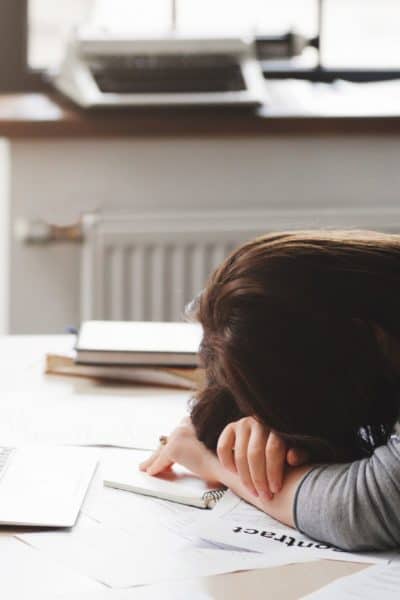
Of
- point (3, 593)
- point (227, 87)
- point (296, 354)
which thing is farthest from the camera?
point (227, 87)

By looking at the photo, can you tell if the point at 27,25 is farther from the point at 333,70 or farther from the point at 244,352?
the point at 244,352

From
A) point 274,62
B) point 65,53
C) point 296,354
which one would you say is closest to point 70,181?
point 65,53

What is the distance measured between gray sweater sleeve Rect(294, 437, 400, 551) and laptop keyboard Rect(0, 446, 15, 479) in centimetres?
29

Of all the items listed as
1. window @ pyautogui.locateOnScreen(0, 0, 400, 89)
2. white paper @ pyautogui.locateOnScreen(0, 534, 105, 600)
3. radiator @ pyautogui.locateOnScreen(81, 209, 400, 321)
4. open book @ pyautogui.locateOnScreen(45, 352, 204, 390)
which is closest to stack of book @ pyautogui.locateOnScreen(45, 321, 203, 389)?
open book @ pyautogui.locateOnScreen(45, 352, 204, 390)

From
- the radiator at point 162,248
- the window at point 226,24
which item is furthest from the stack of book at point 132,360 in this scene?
the window at point 226,24

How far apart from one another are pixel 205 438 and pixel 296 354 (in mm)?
212

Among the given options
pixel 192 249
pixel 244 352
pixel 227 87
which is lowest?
pixel 192 249

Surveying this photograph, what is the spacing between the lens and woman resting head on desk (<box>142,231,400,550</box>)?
90 cm

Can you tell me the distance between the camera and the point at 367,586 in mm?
805

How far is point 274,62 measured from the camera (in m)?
→ 2.58

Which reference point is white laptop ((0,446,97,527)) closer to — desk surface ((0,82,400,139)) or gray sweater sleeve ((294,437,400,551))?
gray sweater sleeve ((294,437,400,551))

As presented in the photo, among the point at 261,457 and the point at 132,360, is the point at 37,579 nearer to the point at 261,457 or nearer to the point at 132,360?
the point at 261,457

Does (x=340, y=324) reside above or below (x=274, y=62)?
below

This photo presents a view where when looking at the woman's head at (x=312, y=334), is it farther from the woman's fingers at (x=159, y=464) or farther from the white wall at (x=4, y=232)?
the white wall at (x=4, y=232)
